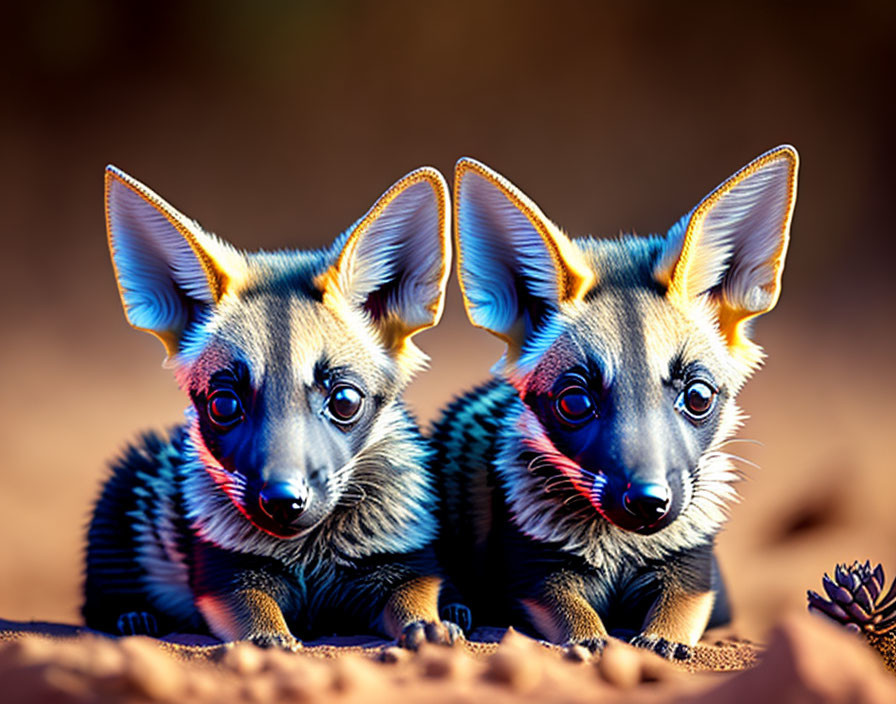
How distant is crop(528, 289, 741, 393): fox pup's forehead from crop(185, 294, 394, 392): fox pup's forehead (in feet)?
1.26

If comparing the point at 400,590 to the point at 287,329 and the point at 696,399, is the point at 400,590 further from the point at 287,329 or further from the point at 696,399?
the point at 696,399

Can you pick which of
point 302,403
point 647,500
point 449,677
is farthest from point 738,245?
point 449,677

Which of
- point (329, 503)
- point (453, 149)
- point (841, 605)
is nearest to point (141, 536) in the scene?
point (329, 503)

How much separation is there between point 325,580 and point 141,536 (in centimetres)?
59

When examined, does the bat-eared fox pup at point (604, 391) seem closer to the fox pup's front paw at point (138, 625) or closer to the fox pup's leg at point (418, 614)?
the fox pup's leg at point (418, 614)

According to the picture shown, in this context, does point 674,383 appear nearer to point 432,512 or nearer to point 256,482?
point 432,512

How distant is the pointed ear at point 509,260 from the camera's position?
2217 millimetres

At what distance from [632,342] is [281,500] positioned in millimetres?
800

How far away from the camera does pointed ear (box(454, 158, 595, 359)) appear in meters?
2.22

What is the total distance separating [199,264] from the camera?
2.26 meters

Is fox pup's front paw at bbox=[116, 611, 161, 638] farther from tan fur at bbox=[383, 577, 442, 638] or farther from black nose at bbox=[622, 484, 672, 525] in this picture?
black nose at bbox=[622, 484, 672, 525]

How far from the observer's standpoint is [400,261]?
7.74ft

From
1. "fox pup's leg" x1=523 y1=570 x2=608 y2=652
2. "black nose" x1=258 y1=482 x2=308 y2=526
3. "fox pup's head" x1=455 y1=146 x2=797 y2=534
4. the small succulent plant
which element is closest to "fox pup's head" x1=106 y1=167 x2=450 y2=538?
"black nose" x1=258 y1=482 x2=308 y2=526

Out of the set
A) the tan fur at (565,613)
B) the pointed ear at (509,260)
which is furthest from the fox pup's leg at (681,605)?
the pointed ear at (509,260)
